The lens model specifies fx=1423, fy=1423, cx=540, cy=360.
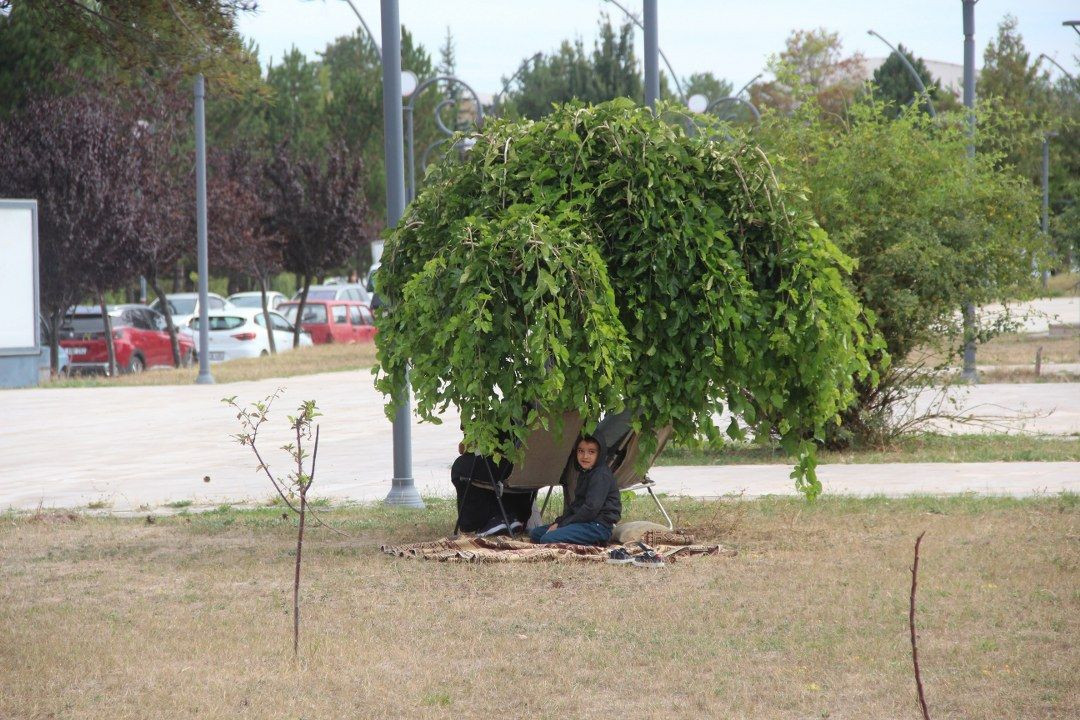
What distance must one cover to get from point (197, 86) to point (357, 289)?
18814 mm

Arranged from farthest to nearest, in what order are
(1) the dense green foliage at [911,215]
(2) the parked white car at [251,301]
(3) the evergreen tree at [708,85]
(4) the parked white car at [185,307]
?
(3) the evergreen tree at [708,85] → (2) the parked white car at [251,301] → (4) the parked white car at [185,307] → (1) the dense green foliage at [911,215]

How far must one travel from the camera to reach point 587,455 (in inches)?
313

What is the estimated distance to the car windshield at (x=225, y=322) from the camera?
→ 1224 inches

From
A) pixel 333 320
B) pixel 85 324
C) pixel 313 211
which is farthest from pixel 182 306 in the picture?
pixel 85 324

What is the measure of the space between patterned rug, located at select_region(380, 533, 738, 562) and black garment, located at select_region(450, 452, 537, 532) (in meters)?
0.37

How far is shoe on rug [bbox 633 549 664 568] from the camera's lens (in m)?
7.44

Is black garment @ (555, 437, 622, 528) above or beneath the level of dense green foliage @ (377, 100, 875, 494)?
beneath

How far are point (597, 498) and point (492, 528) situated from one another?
823 mm

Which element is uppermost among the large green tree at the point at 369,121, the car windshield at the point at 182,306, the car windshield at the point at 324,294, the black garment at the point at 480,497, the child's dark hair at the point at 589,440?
the large green tree at the point at 369,121

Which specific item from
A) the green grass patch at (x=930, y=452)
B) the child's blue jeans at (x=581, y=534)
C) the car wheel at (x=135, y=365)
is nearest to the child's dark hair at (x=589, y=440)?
the child's blue jeans at (x=581, y=534)

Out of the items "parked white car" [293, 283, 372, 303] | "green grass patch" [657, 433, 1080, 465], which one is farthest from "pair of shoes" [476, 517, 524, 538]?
"parked white car" [293, 283, 372, 303]

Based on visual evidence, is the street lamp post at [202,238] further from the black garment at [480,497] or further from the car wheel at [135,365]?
the black garment at [480,497]

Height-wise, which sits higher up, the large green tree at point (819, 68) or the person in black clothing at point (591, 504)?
the large green tree at point (819, 68)

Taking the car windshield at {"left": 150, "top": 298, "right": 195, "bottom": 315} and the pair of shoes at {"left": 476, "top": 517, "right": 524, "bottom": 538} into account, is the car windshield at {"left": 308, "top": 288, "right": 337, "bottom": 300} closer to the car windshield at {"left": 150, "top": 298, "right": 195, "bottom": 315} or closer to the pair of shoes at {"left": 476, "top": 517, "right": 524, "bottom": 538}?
the car windshield at {"left": 150, "top": 298, "right": 195, "bottom": 315}
